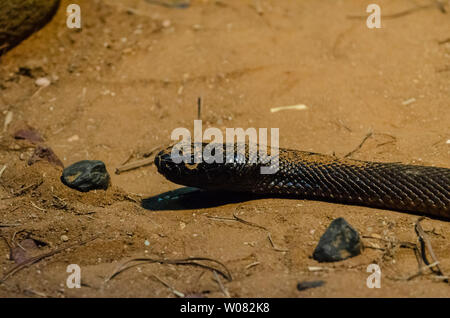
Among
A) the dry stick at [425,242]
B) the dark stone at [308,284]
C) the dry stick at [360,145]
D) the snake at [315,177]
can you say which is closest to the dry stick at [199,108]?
the snake at [315,177]

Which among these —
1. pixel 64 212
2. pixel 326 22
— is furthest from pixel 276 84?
pixel 64 212

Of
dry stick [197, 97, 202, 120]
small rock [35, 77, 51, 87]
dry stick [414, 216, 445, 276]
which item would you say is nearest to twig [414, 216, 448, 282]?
dry stick [414, 216, 445, 276]

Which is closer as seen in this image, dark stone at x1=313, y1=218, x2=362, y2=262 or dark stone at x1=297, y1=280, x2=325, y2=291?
dark stone at x1=297, y1=280, x2=325, y2=291

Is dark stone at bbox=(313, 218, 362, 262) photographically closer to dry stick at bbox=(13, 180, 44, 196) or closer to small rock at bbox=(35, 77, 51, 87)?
dry stick at bbox=(13, 180, 44, 196)

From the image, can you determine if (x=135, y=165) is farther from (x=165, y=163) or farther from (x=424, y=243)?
(x=424, y=243)

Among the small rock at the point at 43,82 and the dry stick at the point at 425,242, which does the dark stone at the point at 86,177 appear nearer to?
the small rock at the point at 43,82
